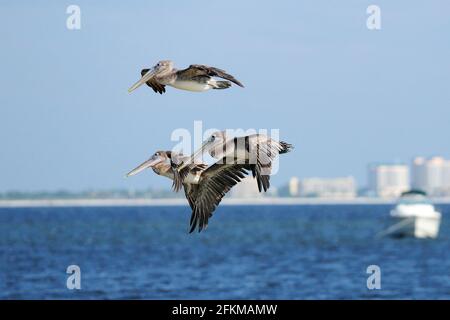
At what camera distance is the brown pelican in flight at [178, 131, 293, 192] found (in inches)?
489

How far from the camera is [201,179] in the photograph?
42.7 feet

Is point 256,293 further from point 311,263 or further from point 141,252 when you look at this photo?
point 141,252

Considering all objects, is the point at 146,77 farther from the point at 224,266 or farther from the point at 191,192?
the point at 224,266

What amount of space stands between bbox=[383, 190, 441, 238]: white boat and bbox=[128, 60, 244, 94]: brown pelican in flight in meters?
80.3

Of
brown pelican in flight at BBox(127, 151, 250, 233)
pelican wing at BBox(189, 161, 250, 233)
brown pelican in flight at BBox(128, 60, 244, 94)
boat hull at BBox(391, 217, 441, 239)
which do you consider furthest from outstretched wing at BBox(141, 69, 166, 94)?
boat hull at BBox(391, 217, 441, 239)

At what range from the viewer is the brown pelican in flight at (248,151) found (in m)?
12.4

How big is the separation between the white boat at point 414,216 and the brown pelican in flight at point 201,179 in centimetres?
8066

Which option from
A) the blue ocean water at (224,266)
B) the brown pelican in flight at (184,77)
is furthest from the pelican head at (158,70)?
the blue ocean water at (224,266)

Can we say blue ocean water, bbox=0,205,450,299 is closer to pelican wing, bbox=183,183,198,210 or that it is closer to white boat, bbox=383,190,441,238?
white boat, bbox=383,190,441,238

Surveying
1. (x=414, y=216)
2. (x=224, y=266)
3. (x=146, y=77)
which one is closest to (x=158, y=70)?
(x=146, y=77)

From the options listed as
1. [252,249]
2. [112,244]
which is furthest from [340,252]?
[112,244]

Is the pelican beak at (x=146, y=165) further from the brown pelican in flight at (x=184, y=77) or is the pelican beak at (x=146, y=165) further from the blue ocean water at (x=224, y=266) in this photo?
the blue ocean water at (x=224, y=266)

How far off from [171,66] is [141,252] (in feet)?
331
